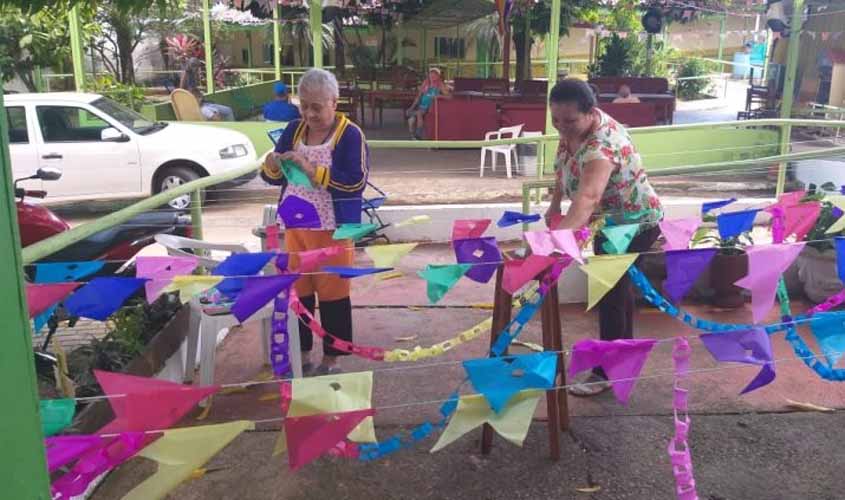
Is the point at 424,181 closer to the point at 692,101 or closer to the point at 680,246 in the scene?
the point at 680,246

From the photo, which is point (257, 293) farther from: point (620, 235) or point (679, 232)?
point (679, 232)

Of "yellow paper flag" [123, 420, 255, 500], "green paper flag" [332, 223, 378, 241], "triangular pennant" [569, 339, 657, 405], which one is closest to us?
"yellow paper flag" [123, 420, 255, 500]

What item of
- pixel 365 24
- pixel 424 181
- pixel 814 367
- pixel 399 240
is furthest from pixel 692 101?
pixel 814 367

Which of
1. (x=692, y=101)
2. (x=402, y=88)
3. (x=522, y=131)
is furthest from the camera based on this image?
(x=692, y=101)

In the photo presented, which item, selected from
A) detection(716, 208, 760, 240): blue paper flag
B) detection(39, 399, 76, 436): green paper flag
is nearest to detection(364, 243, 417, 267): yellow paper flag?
detection(39, 399, 76, 436): green paper flag

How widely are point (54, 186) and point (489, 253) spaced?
24.1 feet

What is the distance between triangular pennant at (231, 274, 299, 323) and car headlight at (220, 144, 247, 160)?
7065 millimetres

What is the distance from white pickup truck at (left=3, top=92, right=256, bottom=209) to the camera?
27.9 feet

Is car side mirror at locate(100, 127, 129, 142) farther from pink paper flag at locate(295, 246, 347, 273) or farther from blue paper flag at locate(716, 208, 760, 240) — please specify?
blue paper flag at locate(716, 208, 760, 240)

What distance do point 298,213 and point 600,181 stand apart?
4.82ft

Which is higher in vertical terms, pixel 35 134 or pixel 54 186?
pixel 35 134

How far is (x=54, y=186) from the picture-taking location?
871 cm

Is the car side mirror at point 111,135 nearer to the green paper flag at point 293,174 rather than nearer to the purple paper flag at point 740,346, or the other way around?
the green paper flag at point 293,174

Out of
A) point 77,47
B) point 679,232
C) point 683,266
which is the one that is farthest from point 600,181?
point 77,47
